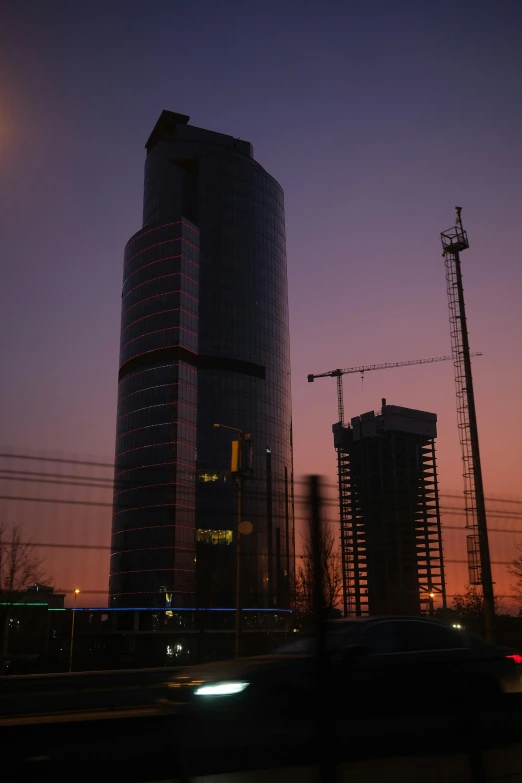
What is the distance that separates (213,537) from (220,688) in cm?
10561

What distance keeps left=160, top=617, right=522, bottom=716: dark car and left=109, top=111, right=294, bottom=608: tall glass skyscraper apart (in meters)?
90.1

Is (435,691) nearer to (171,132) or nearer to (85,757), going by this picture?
(85,757)

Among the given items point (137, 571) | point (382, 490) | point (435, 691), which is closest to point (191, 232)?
point (137, 571)

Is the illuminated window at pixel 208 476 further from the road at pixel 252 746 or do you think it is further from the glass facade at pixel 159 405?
the road at pixel 252 746

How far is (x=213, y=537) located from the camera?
111312 millimetres

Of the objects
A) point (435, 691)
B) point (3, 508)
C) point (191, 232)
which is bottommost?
point (435, 691)

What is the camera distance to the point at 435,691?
17.2 ft

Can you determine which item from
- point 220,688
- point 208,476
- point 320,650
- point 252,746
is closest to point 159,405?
point 208,476

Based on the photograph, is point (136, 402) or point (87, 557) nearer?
point (87, 557)

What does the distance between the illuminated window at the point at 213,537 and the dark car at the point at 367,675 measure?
10364 cm

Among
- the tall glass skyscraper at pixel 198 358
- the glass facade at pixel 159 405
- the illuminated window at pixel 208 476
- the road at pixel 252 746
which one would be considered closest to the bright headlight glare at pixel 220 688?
the road at pixel 252 746

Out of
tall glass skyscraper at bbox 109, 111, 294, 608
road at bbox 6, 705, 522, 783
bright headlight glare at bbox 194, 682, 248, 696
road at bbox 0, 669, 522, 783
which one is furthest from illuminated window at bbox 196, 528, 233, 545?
road at bbox 6, 705, 522, 783

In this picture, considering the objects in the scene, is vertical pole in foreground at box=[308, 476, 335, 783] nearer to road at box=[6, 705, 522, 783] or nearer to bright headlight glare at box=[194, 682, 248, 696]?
road at box=[6, 705, 522, 783]

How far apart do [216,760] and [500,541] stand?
1079cm
